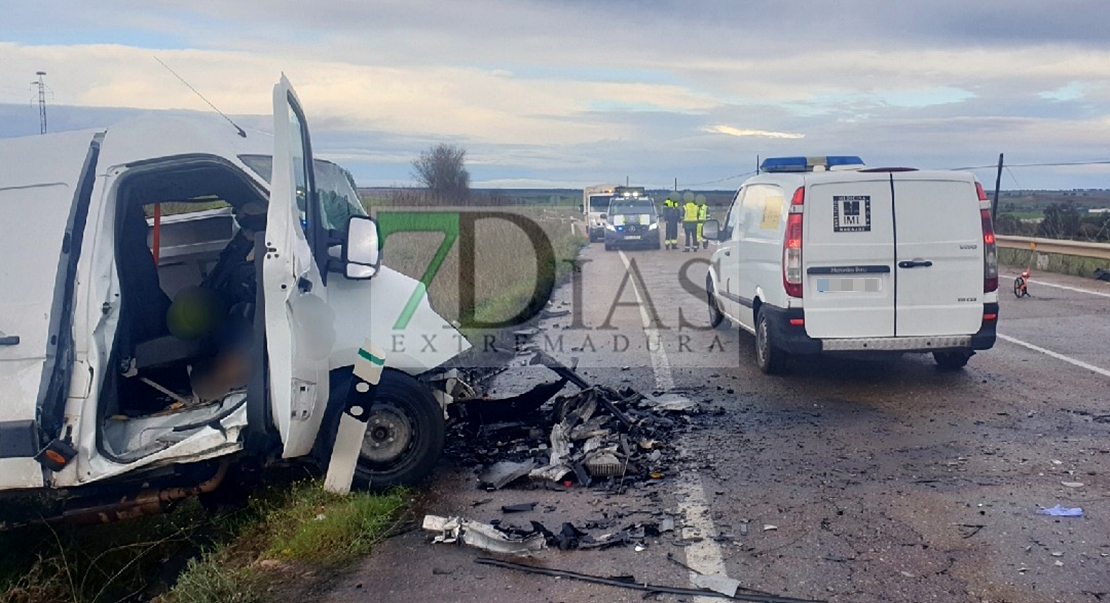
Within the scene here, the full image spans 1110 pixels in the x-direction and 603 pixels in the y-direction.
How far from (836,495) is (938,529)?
0.72 meters

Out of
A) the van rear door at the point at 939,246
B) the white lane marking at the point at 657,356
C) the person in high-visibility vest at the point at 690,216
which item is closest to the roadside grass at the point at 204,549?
the white lane marking at the point at 657,356

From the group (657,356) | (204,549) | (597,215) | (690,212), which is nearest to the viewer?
(204,549)

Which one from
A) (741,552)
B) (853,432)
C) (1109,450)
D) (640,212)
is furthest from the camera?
(640,212)

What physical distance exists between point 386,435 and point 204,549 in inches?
48.7

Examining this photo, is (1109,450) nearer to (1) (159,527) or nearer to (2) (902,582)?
(2) (902,582)

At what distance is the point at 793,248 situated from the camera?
8508 millimetres

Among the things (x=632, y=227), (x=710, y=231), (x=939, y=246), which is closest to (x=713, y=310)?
(x=710, y=231)

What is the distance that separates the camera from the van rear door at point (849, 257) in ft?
27.7

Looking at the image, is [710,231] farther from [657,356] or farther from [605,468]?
[605,468]

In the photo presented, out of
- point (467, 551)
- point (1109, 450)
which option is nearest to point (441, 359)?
point (467, 551)

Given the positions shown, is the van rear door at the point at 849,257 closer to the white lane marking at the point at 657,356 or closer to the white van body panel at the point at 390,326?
the white lane marking at the point at 657,356

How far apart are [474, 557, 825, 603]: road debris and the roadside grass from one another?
833 millimetres

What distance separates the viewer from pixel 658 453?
6797mm

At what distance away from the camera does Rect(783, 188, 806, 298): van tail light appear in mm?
8484
